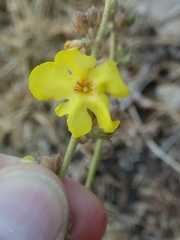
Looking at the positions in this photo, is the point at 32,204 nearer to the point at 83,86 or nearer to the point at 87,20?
the point at 83,86

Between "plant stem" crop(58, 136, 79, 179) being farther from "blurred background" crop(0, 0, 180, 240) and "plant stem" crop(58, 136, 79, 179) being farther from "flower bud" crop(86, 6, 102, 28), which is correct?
"blurred background" crop(0, 0, 180, 240)

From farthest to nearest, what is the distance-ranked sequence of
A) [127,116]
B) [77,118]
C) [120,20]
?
[127,116], [120,20], [77,118]

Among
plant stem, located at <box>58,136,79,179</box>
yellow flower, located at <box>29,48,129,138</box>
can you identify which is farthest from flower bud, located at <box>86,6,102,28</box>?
plant stem, located at <box>58,136,79,179</box>

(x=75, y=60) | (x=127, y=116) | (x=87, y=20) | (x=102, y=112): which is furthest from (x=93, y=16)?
(x=127, y=116)

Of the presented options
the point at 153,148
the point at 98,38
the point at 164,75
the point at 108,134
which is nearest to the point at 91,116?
the point at 108,134

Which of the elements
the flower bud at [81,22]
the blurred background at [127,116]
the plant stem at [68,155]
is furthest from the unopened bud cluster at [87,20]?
the blurred background at [127,116]

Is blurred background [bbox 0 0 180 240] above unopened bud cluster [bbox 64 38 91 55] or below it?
below
